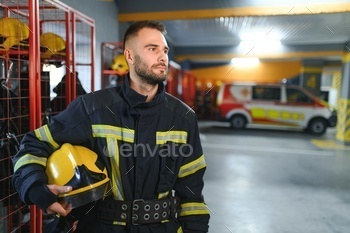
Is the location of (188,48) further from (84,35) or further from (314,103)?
(84,35)

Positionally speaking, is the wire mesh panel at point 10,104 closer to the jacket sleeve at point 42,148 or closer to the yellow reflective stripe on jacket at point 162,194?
the jacket sleeve at point 42,148

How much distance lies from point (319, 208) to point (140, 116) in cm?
336

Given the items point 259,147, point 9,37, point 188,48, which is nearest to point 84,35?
point 9,37

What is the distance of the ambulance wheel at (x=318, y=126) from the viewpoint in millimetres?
10352

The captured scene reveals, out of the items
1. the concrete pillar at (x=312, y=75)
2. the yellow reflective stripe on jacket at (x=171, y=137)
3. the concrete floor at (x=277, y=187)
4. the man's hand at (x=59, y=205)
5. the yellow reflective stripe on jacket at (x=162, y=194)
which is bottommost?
the concrete floor at (x=277, y=187)

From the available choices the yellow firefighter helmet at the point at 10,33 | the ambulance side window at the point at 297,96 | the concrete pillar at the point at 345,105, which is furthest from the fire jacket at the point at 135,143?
Result: the ambulance side window at the point at 297,96

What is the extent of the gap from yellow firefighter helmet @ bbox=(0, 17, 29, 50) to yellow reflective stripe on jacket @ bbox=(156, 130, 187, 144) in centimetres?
134

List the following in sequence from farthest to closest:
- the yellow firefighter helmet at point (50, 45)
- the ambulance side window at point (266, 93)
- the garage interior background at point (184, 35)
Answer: the ambulance side window at point (266, 93)
the yellow firefighter helmet at point (50, 45)
the garage interior background at point (184, 35)

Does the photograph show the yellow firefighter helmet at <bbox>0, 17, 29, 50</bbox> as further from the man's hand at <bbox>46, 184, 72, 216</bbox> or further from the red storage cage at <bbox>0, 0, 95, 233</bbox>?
the man's hand at <bbox>46, 184, 72, 216</bbox>

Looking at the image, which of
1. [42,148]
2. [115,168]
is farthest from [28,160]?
[115,168]

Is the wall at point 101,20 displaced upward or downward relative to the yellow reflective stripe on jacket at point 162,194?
upward

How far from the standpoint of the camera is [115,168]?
4.86ft

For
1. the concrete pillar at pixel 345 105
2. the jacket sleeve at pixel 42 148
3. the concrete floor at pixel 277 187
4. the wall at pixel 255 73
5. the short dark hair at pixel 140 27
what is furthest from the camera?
the wall at pixel 255 73

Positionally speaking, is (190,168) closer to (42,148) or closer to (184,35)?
(42,148)
